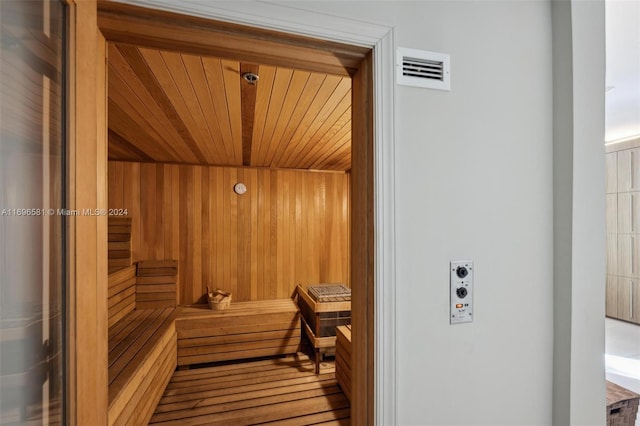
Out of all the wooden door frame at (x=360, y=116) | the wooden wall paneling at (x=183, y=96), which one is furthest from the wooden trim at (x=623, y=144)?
the wooden wall paneling at (x=183, y=96)

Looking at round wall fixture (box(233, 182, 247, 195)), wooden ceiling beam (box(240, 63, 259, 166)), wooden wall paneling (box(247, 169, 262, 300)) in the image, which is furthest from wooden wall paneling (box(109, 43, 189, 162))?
wooden wall paneling (box(247, 169, 262, 300))

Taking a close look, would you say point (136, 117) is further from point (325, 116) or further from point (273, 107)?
point (325, 116)

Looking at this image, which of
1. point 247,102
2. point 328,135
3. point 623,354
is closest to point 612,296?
point 623,354

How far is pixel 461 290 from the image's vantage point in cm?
108

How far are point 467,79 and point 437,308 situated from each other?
848mm

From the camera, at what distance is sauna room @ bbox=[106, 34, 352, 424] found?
1.79m

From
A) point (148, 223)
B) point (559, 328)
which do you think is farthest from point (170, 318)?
point (559, 328)

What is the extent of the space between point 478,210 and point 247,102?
1.52 m

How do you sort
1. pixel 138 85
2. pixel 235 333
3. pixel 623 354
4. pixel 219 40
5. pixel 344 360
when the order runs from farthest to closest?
pixel 623 354 < pixel 235 333 < pixel 344 360 < pixel 138 85 < pixel 219 40

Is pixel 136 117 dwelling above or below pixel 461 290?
above

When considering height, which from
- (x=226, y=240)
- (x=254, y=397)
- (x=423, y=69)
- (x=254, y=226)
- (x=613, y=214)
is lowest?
(x=254, y=397)

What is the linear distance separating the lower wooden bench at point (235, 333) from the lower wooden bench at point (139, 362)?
155 millimetres

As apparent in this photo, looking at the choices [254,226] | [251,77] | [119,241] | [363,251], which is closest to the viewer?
[363,251]

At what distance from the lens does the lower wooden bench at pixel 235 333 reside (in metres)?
3.11
